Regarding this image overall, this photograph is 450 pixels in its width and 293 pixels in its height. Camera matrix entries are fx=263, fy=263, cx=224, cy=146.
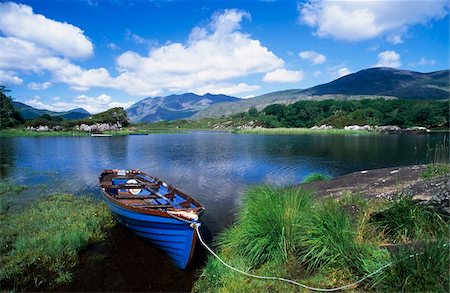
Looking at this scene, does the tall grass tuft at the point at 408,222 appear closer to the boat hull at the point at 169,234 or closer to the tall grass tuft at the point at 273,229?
the tall grass tuft at the point at 273,229

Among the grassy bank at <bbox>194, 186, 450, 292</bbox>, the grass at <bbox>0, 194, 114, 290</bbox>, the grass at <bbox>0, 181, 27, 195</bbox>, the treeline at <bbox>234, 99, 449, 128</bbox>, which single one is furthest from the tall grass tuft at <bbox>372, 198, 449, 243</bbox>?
the treeline at <bbox>234, 99, 449, 128</bbox>

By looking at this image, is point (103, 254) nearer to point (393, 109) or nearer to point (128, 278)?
point (128, 278)

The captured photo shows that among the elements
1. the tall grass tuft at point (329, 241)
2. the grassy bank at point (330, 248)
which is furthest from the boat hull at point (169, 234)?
the tall grass tuft at point (329, 241)

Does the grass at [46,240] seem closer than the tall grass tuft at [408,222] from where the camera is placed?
No

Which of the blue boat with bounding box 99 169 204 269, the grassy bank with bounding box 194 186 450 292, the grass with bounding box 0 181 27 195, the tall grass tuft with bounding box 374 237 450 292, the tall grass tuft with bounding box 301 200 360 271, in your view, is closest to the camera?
the tall grass tuft with bounding box 374 237 450 292

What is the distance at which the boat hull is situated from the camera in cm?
1013

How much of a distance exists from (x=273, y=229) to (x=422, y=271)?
3.65 metres

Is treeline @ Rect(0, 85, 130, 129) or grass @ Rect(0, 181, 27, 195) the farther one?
treeline @ Rect(0, 85, 130, 129)

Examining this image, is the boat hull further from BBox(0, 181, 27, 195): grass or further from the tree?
the tree

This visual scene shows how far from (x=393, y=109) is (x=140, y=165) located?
15564cm

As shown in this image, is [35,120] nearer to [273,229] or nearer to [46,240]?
[46,240]

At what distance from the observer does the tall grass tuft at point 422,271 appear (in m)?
4.86

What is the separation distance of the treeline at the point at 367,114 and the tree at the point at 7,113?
14222cm

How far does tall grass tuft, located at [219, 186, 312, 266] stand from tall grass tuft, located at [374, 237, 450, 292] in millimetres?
2313
